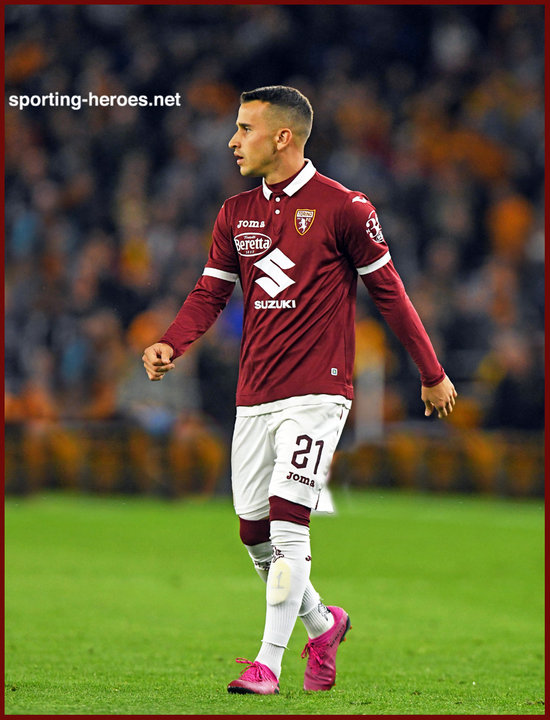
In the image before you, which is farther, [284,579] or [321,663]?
→ [321,663]

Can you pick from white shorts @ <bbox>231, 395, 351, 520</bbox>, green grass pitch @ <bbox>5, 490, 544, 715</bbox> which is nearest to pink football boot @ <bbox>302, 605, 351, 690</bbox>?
green grass pitch @ <bbox>5, 490, 544, 715</bbox>

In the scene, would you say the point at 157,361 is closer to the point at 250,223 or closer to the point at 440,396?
the point at 250,223

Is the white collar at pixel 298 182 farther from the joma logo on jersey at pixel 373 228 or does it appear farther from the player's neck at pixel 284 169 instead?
the joma logo on jersey at pixel 373 228

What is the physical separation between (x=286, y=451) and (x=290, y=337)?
1.55 feet

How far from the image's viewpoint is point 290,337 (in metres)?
5.52

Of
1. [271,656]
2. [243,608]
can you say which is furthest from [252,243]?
[243,608]

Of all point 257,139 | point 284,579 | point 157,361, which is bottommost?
point 284,579

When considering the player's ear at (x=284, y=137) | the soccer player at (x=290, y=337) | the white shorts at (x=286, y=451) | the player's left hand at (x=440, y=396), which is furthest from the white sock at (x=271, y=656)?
the player's ear at (x=284, y=137)

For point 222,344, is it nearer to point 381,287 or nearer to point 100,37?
point 100,37

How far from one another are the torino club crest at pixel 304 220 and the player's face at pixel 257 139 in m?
0.25

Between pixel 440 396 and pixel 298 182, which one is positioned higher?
pixel 298 182

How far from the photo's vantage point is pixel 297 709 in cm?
498

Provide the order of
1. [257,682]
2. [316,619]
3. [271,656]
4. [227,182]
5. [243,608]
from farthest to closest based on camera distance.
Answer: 1. [227,182]
2. [243,608]
3. [316,619]
4. [271,656]
5. [257,682]

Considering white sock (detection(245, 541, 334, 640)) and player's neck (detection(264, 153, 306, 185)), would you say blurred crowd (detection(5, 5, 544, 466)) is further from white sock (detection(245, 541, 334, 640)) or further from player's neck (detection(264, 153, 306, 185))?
player's neck (detection(264, 153, 306, 185))
